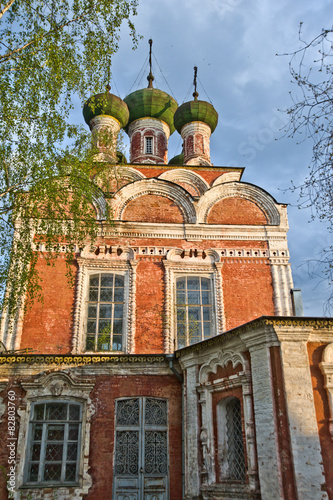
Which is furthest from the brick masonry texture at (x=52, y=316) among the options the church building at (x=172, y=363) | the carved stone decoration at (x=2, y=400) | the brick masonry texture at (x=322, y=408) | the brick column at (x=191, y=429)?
the brick masonry texture at (x=322, y=408)

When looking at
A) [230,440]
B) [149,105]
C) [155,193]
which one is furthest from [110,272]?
[149,105]

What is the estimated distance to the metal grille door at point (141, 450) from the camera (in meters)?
6.77

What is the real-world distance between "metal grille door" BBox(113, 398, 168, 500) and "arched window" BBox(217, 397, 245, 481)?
43.7 inches

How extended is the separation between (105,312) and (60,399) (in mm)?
2329

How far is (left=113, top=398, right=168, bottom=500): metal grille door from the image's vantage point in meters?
6.77

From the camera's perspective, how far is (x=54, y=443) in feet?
22.6

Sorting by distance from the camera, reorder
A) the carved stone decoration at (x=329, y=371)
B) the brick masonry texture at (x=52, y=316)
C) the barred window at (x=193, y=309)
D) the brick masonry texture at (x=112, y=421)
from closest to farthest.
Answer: the carved stone decoration at (x=329, y=371) < the brick masonry texture at (x=112, y=421) < the brick masonry texture at (x=52, y=316) < the barred window at (x=193, y=309)

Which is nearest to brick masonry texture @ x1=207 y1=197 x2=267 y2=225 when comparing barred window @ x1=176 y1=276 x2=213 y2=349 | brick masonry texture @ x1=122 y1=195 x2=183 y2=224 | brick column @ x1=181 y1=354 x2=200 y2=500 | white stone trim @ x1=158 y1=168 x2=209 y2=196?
brick masonry texture @ x1=122 y1=195 x2=183 y2=224

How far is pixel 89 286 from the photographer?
940 cm

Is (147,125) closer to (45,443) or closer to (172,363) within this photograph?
(172,363)

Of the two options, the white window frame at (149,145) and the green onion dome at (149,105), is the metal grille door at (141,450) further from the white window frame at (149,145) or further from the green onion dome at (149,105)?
the green onion dome at (149,105)

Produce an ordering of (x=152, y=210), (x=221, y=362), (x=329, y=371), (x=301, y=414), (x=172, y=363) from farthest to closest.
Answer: (x=152, y=210) → (x=172, y=363) → (x=221, y=362) → (x=329, y=371) → (x=301, y=414)

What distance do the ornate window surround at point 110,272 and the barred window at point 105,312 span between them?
0.10 m

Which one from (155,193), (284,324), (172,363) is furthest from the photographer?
(155,193)
